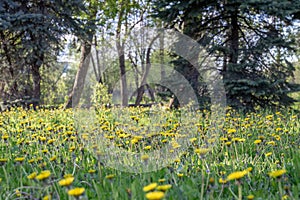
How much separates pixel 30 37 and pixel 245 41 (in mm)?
5295

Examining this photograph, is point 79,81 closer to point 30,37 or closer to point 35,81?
point 35,81

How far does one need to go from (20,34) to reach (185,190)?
24.0ft

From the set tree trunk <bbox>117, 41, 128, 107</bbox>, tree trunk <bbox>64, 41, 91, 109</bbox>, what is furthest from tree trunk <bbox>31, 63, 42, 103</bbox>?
tree trunk <bbox>117, 41, 128, 107</bbox>

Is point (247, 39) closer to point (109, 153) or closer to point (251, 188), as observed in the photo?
point (109, 153)

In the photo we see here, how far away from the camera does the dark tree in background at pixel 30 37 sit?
23.1 ft

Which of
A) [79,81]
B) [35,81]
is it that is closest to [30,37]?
[35,81]

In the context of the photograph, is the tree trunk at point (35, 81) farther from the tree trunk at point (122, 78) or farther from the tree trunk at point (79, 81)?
the tree trunk at point (122, 78)

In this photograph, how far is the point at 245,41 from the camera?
6.04 metres

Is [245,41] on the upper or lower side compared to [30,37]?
lower

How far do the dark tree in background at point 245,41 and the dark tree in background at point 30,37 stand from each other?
292 centimetres

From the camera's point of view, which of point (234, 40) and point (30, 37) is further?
point (30, 37)

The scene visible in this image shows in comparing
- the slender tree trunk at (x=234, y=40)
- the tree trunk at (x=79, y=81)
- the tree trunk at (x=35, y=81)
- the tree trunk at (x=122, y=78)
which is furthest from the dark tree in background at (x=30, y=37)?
the slender tree trunk at (x=234, y=40)

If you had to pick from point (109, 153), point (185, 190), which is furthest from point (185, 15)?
point (185, 190)

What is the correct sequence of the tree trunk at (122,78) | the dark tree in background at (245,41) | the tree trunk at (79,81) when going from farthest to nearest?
1. the tree trunk at (122,78)
2. the tree trunk at (79,81)
3. the dark tree in background at (245,41)
